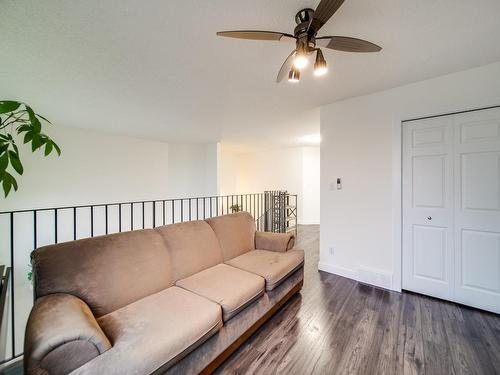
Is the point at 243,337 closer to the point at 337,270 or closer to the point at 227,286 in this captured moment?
the point at 227,286

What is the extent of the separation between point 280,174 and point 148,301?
19.6ft

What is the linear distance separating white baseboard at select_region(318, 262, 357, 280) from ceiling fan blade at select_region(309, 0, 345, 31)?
2.78 metres

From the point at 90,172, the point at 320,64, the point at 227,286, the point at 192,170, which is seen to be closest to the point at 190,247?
the point at 227,286

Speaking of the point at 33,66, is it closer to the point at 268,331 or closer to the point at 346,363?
the point at 268,331

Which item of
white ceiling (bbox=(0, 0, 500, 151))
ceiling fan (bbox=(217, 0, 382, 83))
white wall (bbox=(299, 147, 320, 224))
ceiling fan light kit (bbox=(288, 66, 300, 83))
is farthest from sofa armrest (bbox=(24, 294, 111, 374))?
white wall (bbox=(299, 147, 320, 224))

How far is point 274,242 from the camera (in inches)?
103

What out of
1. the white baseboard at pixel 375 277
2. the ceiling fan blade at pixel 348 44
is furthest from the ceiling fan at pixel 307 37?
the white baseboard at pixel 375 277

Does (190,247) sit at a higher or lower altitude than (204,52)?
lower

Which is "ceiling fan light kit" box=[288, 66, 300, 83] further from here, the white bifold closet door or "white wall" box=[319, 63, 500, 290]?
the white bifold closet door

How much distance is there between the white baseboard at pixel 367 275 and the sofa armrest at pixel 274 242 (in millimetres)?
905

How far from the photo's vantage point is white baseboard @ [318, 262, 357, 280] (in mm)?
2856

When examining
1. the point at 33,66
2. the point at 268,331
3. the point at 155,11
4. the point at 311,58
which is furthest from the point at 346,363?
the point at 33,66

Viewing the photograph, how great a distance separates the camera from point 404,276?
2.53 meters

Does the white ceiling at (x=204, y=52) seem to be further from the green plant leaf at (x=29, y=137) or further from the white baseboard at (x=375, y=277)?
the white baseboard at (x=375, y=277)
